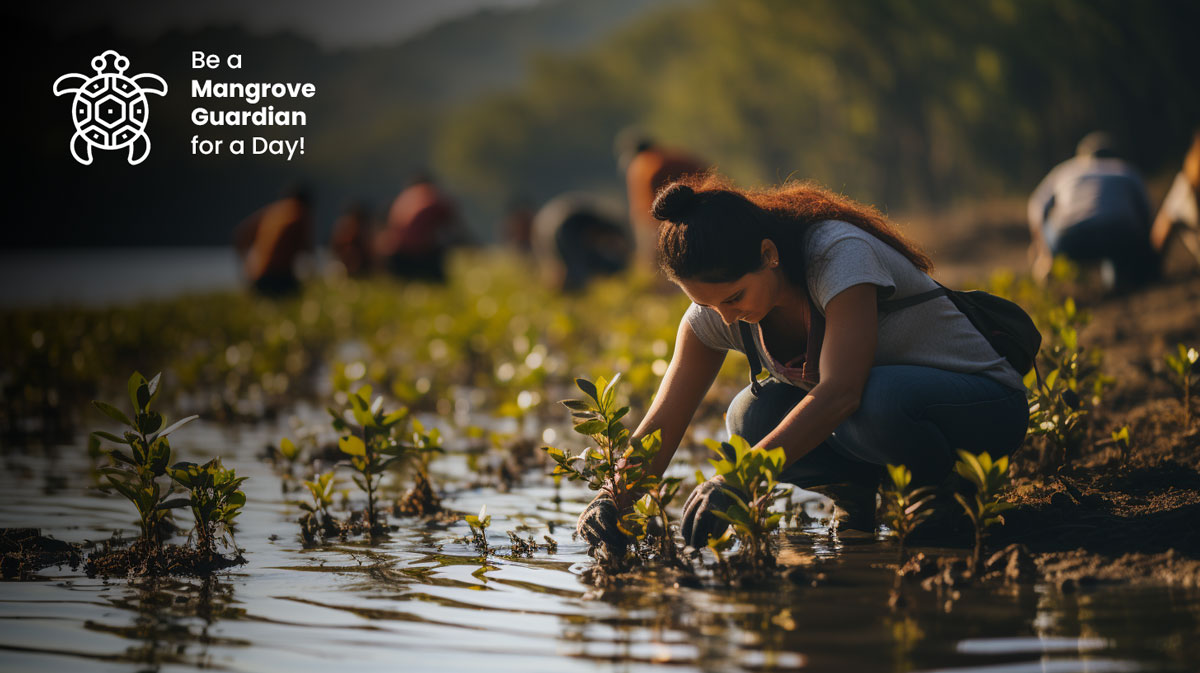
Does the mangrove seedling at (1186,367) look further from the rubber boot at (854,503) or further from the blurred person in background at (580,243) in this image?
the blurred person in background at (580,243)

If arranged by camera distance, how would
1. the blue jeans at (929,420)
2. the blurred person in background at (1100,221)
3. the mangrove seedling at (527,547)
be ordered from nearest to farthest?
the blue jeans at (929,420) < the mangrove seedling at (527,547) < the blurred person in background at (1100,221)

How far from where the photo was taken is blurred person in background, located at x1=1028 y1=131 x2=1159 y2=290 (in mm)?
8617

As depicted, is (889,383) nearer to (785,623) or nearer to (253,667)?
(785,623)

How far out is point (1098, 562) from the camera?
127 inches

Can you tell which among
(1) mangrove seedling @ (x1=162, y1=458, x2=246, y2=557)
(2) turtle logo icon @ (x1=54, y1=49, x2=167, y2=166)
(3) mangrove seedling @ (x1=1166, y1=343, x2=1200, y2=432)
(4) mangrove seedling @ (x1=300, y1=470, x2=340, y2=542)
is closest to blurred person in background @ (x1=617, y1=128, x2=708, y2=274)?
(2) turtle logo icon @ (x1=54, y1=49, x2=167, y2=166)

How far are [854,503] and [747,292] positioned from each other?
1.02 m

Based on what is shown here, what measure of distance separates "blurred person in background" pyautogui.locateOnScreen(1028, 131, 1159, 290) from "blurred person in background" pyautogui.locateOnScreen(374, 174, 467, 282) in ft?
28.6

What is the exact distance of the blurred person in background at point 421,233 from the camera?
1591 cm

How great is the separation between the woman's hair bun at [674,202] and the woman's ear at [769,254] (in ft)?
0.77

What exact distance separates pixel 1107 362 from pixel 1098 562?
3.87m

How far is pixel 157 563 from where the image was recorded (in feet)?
11.8

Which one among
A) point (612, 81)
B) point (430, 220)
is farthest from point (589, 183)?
point (430, 220)

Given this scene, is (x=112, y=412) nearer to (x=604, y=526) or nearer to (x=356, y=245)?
(x=604, y=526)

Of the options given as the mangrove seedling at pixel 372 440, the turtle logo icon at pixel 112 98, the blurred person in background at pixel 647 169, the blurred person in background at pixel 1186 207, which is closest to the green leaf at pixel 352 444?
the mangrove seedling at pixel 372 440
